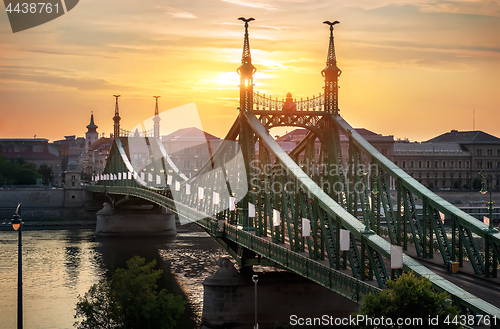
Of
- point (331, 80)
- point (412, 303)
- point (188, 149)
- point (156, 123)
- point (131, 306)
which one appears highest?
point (156, 123)

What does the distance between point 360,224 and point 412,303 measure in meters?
7.77

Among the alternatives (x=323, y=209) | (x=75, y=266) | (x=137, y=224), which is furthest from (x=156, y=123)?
(x=323, y=209)

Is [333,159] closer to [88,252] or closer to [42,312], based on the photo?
[42,312]

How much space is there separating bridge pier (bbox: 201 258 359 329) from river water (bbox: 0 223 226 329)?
2.90 m

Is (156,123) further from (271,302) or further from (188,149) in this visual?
(271,302)

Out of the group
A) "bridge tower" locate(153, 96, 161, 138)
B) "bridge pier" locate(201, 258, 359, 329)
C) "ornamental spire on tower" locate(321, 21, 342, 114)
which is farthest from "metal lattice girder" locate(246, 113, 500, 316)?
"bridge tower" locate(153, 96, 161, 138)

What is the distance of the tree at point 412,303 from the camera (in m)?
24.2

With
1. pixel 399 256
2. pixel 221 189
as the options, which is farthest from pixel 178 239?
pixel 399 256

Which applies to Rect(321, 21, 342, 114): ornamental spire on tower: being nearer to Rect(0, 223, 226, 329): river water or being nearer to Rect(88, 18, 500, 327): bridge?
Rect(88, 18, 500, 327): bridge

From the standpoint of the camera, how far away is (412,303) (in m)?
24.4

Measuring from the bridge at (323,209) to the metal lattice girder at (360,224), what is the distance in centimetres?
5

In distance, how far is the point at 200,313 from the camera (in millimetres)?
48125

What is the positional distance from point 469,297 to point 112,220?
85734 millimetres

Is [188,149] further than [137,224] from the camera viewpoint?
Yes
